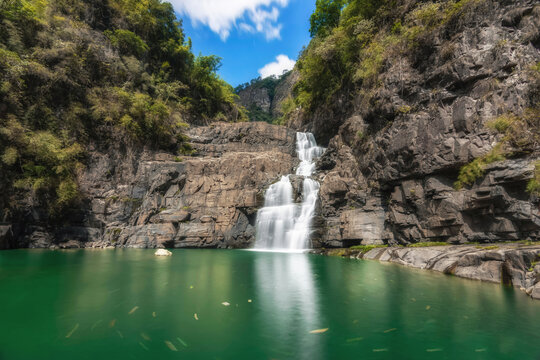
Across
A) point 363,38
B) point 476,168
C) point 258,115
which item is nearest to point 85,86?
point 363,38

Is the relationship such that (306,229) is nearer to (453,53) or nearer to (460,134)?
(460,134)

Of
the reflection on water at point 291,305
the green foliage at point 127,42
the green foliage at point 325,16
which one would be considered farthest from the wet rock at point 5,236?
the green foliage at point 325,16

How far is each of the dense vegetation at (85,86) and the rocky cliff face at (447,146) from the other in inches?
688

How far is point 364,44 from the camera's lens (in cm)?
1895

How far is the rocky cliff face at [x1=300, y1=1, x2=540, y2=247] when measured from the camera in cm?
1001

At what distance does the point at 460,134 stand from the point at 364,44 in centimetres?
1077

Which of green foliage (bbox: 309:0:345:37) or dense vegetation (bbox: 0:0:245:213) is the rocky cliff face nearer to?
green foliage (bbox: 309:0:345:37)

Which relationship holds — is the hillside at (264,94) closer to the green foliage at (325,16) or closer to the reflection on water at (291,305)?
the green foliage at (325,16)

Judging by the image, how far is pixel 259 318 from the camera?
15.6 feet

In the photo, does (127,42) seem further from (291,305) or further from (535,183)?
(535,183)

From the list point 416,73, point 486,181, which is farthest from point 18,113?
point 486,181

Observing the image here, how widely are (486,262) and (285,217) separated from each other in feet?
39.3

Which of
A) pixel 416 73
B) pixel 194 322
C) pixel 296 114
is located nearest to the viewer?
pixel 194 322

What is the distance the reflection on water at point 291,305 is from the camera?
3951mm
